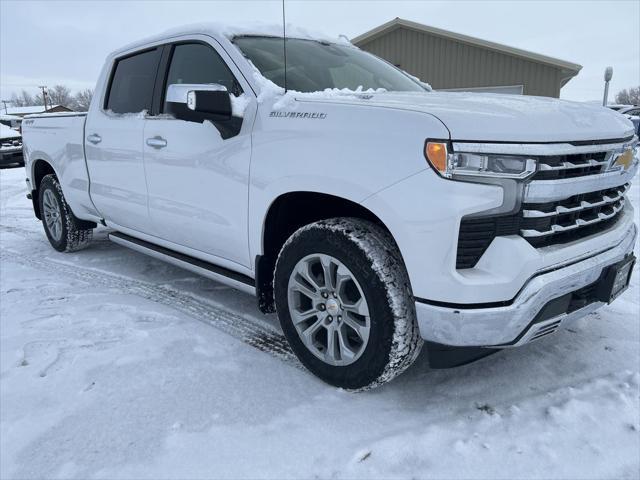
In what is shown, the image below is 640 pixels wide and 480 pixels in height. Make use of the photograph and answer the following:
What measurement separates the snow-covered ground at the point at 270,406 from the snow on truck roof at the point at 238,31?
182cm

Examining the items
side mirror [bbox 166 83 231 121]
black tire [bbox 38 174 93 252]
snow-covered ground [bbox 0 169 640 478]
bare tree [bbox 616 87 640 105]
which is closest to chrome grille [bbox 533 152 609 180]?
snow-covered ground [bbox 0 169 640 478]

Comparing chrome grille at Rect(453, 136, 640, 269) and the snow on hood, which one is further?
the snow on hood

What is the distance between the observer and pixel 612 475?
189 cm

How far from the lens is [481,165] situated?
189 cm

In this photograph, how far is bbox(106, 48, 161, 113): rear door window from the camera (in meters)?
3.61

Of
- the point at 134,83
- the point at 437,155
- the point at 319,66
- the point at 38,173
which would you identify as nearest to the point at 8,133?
the point at 38,173

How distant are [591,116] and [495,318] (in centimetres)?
107

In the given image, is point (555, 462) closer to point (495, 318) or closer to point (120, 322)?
point (495, 318)

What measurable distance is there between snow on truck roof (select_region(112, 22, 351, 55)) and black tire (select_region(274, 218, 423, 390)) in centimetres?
148

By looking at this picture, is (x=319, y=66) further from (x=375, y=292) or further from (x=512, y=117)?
(x=375, y=292)

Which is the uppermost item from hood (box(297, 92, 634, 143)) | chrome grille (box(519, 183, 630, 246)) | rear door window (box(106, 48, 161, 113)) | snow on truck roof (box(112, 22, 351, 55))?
snow on truck roof (box(112, 22, 351, 55))

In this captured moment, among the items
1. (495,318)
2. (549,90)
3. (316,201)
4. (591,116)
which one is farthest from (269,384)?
(549,90)

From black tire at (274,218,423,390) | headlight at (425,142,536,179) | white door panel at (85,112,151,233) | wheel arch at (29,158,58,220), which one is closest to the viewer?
headlight at (425,142,536,179)

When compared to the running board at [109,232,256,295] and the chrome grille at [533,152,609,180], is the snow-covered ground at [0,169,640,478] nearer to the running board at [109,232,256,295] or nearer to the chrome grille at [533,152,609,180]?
the running board at [109,232,256,295]
